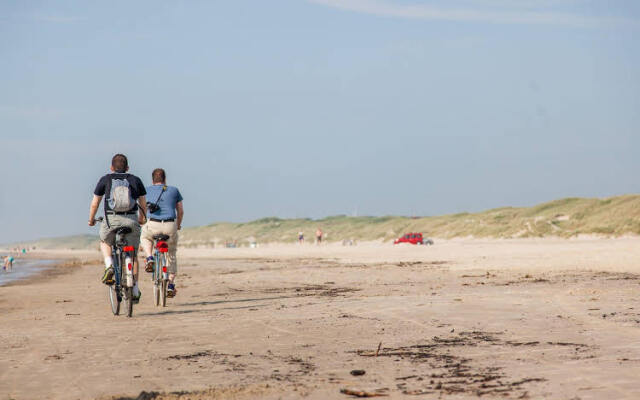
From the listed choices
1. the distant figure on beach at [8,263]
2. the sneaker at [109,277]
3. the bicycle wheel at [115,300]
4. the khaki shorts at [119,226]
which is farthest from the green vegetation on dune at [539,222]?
the sneaker at [109,277]

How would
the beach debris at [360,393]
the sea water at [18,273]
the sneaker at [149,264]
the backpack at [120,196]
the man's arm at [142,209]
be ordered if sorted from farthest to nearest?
the sea water at [18,273] < the sneaker at [149,264] < the man's arm at [142,209] < the backpack at [120,196] < the beach debris at [360,393]

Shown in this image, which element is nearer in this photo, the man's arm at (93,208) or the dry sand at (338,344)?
the dry sand at (338,344)

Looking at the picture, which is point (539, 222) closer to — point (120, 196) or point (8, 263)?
point (8, 263)

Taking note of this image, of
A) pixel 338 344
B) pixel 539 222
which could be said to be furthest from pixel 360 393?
pixel 539 222

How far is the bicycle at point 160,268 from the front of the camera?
12.2 metres

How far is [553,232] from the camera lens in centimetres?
5694

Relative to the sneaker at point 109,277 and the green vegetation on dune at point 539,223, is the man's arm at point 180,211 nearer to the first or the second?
the sneaker at point 109,277

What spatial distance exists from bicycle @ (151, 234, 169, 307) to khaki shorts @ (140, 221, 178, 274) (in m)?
0.08

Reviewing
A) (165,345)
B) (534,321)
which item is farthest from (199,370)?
(534,321)

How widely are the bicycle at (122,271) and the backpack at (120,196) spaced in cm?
31

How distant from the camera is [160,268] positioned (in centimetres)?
1241

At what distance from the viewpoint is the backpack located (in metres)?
10.8

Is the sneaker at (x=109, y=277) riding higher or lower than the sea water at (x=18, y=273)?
higher

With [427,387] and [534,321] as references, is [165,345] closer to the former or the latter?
[427,387]
